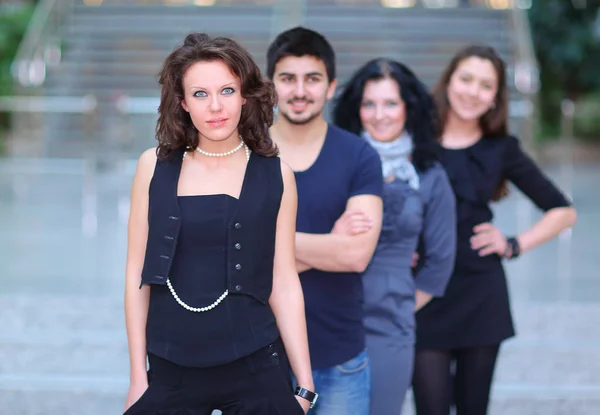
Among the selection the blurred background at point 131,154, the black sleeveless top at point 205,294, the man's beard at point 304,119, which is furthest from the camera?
the blurred background at point 131,154

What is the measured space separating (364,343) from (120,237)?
6307 millimetres

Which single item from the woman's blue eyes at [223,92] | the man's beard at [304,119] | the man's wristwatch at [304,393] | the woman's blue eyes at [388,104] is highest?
the woman's blue eyes at [223,92]

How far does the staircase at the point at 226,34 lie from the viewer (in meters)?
15.8

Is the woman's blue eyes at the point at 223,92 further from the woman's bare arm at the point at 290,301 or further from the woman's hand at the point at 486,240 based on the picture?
the woman's hand at the point at 486,240

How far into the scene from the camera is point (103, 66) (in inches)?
637

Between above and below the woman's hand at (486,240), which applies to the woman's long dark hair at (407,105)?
above

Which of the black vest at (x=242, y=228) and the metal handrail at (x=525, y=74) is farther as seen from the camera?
the metal handrail at (x=525, y=74)

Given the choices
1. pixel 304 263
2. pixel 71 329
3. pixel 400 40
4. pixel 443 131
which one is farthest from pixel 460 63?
pixel 400 40

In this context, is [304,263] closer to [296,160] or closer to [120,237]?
[296,160]

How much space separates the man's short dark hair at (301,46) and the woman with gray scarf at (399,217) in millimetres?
372

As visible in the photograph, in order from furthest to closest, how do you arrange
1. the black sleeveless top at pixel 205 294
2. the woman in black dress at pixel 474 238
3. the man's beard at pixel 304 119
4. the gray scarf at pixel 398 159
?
1. the woman in black dress at pixel 474 238
2. the gray scarf at pixel 398 159
3. the man's beard at pixel 304 119
4. the black sleeveless top at pixel 205 294

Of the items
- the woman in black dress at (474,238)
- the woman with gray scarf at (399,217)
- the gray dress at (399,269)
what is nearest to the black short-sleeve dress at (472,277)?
the woman in black dress at (474,238)

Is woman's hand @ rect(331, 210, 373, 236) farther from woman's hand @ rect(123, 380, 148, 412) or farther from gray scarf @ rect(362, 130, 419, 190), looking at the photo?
woman's hand @ rect(123, 380, 148, 412)

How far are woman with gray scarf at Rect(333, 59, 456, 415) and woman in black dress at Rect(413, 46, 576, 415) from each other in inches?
7.0
